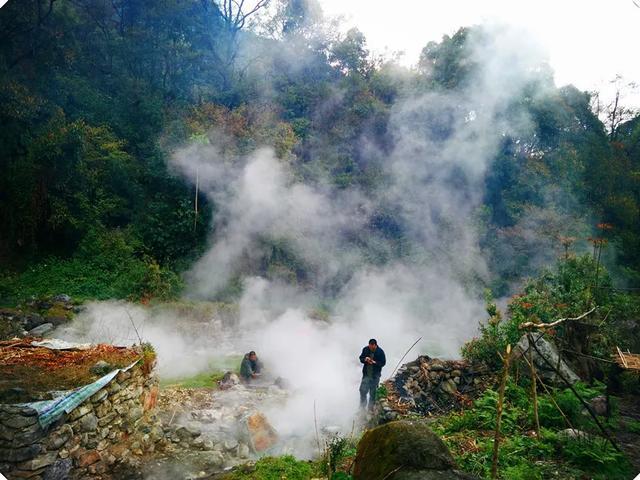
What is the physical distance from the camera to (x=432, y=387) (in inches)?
244

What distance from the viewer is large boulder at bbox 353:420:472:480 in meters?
2.48

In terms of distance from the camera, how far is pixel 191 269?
1267cm

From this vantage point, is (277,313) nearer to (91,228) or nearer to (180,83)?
(91,228)

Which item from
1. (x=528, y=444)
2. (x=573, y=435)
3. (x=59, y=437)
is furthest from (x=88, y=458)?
(x=573, y=435)

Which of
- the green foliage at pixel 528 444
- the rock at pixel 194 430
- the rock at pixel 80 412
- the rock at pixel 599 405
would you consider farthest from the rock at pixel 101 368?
the rock at pixel 599 405

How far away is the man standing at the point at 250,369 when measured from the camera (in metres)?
7.27

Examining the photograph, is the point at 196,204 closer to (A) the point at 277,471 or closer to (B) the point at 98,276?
(B) the point at 98,276

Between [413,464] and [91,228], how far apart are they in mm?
11570

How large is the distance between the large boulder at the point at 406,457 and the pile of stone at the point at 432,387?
290 cm

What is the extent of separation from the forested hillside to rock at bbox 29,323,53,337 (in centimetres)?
142

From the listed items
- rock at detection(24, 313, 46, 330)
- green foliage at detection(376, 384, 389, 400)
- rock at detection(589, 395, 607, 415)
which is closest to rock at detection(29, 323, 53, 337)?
rock at detection(24, 313, 46, 330)

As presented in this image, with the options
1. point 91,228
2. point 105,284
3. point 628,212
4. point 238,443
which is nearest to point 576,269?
point 628,212

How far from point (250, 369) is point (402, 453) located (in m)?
5.12

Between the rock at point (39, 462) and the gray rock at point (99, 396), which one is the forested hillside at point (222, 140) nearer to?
the gray rock at point (99, 396)
